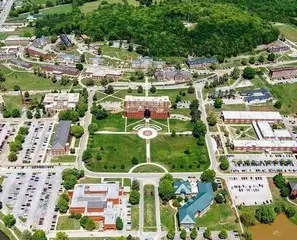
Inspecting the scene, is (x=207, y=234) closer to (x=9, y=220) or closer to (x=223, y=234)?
(x=223, y=234)

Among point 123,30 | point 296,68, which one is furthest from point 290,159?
point 123,30

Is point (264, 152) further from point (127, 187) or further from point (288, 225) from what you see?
point (127, 187)

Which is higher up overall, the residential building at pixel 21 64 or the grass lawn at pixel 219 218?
the grass lawn at pixel 219 218

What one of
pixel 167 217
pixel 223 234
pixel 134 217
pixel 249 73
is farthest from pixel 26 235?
pixel 249 73

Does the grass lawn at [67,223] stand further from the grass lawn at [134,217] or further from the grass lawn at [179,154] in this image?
the grass lawn at [179,154]

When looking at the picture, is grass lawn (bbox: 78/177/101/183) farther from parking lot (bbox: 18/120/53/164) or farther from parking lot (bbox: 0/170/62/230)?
parking lot (bbox: 18/120/53/164)

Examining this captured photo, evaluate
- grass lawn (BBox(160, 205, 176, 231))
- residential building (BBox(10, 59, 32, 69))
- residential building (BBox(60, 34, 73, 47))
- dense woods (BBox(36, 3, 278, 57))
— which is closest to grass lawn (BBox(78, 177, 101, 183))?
grass lawn (BBox(160, 205, 176, 231))

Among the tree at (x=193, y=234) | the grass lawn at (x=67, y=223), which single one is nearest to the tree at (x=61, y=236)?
the grass lawn at (x=67, y=223)

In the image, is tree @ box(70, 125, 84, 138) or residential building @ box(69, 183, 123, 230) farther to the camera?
tree @ box(70, 125, 84, 138)
